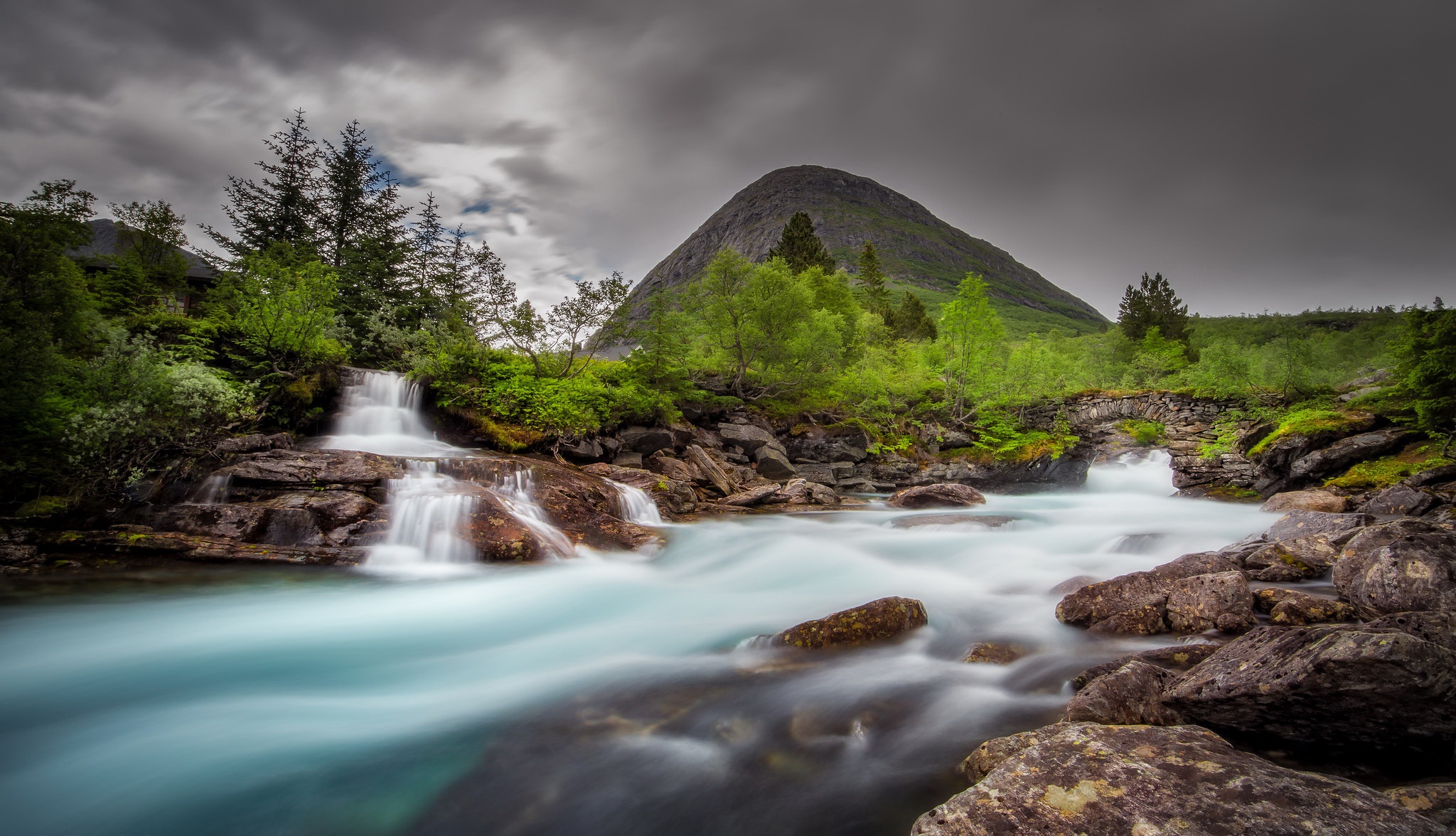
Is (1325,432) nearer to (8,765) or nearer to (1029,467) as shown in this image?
(1029,467)

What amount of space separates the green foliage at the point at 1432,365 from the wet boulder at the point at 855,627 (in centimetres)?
1214

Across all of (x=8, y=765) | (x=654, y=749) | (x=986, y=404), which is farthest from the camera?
(x=986, y=404)

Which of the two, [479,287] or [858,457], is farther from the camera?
[858,457]

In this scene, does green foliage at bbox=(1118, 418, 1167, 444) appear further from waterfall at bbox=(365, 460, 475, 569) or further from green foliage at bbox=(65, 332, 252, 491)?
green foliage at bbox=(65, 332, 252, 491)

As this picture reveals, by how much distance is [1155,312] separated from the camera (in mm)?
50219

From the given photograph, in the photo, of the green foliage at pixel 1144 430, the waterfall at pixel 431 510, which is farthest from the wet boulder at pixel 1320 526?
the green foliage at pixel 1144 430

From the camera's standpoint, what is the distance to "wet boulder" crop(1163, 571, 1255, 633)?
5.75 m

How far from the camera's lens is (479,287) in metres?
18.3

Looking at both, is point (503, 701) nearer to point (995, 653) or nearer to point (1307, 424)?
point (995, 653)

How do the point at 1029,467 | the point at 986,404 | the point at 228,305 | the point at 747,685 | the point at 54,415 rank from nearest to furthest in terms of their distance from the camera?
the point at 747,685 → the point at 54,415 → the point at 228,305 → the point at 1029,467 → the point at 986,404

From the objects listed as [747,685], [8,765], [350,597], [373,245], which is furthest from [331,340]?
[747,685]

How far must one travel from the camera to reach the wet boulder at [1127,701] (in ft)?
13.2

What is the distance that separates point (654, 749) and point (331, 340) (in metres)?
19.5

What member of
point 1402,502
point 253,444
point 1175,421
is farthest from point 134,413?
point 1175,421
